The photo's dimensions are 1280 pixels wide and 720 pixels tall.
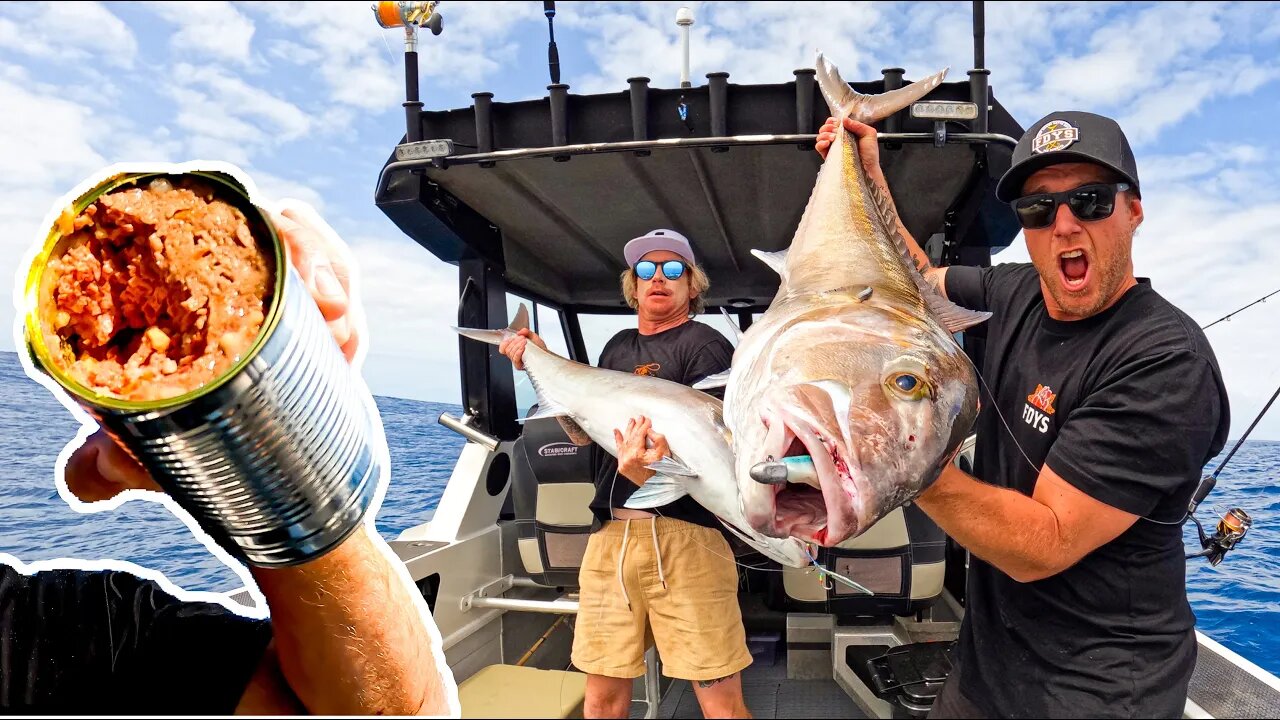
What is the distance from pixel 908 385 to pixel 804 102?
1.99 m

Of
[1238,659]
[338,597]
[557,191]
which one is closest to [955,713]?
[1238,659]

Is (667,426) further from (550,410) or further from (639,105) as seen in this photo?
(639,105)

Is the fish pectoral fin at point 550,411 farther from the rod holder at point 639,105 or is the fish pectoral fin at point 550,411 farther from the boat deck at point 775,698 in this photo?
the boat deck at point 775,698

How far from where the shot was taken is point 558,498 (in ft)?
11.2

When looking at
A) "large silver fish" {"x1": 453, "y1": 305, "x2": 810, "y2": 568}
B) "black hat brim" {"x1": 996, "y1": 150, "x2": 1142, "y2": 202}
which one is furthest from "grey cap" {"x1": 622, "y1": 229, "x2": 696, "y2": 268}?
"black hat brim" {"x1": 996, "y1": 150, "x2": 1142, "y2": 202}

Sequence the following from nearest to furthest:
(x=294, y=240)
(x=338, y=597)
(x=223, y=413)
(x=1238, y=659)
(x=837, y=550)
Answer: (x=223, y=413), (x=294, y=240), (x=338, y=597), (x=1238, y=659), (x=837, y=550)

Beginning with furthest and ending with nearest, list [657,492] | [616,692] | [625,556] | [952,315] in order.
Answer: [625,556] → [616,692] → [657,492] → [952,315]

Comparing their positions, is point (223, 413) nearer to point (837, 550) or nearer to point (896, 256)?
point (896, 256)

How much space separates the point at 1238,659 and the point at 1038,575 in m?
1.28

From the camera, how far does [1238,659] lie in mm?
2188

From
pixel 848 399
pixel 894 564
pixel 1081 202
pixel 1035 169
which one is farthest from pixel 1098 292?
pixel 894 564

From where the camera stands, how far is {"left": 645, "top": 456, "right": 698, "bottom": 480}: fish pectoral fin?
2.10 metres

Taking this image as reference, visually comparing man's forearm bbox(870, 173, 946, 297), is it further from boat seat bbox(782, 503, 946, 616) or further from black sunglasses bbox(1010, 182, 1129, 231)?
boat seat bbox(782, 503, 946, 616)

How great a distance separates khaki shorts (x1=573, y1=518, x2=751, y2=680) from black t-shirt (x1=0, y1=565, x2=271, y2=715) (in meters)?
1.71
